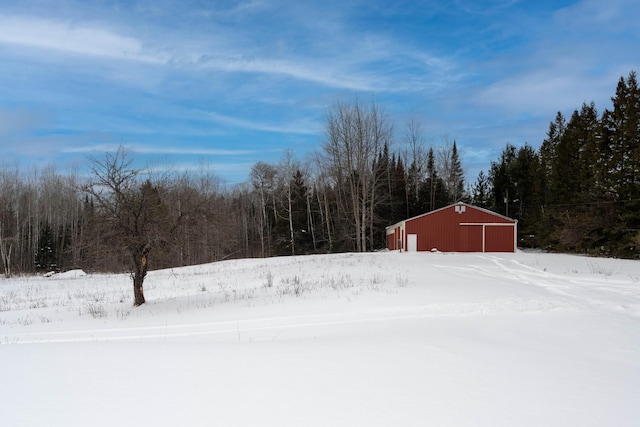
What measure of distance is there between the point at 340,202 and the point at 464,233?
17407mm

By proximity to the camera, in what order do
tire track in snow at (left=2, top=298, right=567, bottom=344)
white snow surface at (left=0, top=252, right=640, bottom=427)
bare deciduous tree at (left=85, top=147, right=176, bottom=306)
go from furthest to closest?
bare deciduous tree at (left=85, top=147, right=176, bottom=306)
tire track in snow at (left=2, top=298, right=567, bottom=344)
white snow surface at (left=0, top=252, right=640, bottom=427)

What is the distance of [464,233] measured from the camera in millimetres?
38094

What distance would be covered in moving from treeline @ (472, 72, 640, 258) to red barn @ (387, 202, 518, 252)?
20.6 ft

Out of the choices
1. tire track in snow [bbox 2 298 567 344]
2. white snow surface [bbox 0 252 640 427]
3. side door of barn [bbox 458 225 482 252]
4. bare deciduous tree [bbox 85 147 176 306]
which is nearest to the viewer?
white snow surface [bbox 0 252 640 427]

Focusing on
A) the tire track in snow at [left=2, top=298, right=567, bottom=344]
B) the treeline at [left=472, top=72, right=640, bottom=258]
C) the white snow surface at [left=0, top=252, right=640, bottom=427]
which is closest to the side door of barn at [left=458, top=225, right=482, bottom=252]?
the treeline at [left=472, top=72, right=640, bottom=258]

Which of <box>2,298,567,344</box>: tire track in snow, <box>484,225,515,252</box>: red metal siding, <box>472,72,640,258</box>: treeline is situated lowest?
<box>2,298,567,344</box>: tire track in snow

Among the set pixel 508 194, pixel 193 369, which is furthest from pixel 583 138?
pixel 193 369

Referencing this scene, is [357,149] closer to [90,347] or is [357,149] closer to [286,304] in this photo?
[286,304]

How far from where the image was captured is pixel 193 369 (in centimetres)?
518

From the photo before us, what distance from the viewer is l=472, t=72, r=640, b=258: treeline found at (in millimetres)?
33812

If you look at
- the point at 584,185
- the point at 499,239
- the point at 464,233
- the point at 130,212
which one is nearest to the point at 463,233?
the point at 464,233

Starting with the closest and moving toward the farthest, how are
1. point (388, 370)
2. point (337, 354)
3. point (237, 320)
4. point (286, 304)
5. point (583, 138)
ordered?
point (388, 370)
point (337, 354)
point (237, 320)
point (286, 304)
point (583, 138)

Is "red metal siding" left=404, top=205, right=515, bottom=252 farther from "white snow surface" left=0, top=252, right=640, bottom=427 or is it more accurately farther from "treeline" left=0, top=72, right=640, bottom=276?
"white snow surface" left=0, top=252, right=640, bottom=427

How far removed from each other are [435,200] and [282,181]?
68.5 feet
